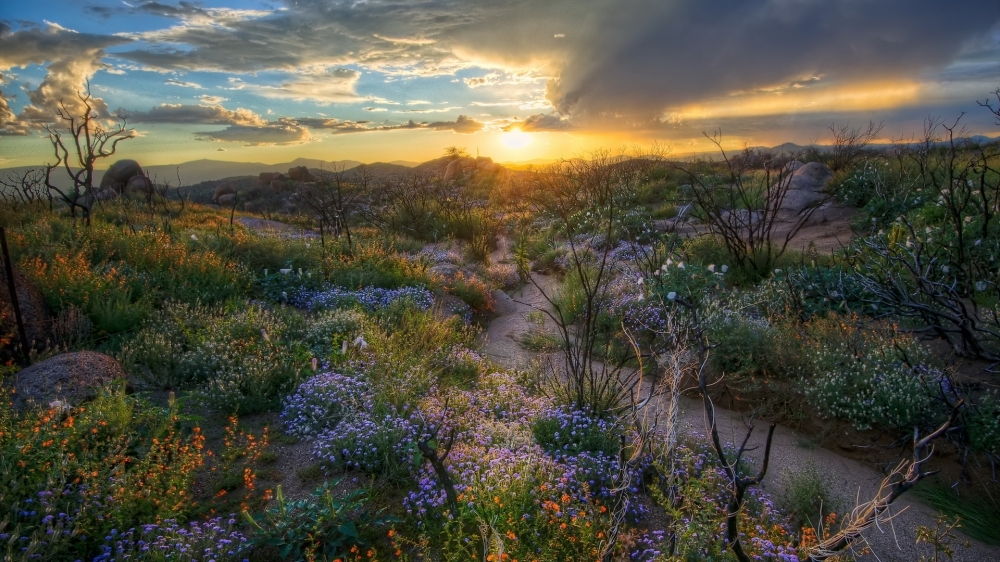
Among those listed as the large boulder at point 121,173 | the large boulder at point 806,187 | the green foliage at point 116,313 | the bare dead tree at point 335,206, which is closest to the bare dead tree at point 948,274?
the large boulder at point 806,187

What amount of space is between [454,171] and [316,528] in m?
42.1

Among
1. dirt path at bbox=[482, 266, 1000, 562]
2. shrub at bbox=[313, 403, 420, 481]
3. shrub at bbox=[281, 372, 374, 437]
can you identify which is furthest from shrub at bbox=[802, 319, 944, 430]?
shrub at bbox=[281, 372, 374, 437]

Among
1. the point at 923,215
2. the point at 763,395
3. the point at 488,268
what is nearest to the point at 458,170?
the point at 488,268

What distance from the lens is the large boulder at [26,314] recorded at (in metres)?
5.36

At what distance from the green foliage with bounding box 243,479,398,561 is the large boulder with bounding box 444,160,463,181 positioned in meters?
39.8

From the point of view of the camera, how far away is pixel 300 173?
50.9 m

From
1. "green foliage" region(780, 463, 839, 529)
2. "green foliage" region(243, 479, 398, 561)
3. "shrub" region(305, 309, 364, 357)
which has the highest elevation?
"shrub" region(305, 309, 364, 357)

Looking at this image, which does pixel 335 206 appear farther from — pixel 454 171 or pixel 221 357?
pixel 454 171

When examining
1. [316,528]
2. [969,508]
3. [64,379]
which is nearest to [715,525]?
[316,528]

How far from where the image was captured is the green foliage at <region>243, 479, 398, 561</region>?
3.15m

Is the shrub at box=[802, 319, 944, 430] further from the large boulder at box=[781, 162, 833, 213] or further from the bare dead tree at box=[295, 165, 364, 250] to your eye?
the large boulder at box=[781, 162, 833, 213]

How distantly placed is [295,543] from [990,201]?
1217cm

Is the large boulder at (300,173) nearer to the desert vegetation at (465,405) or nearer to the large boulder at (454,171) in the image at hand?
the large boulder at (454,171)

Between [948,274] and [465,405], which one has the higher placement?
[948,274]
